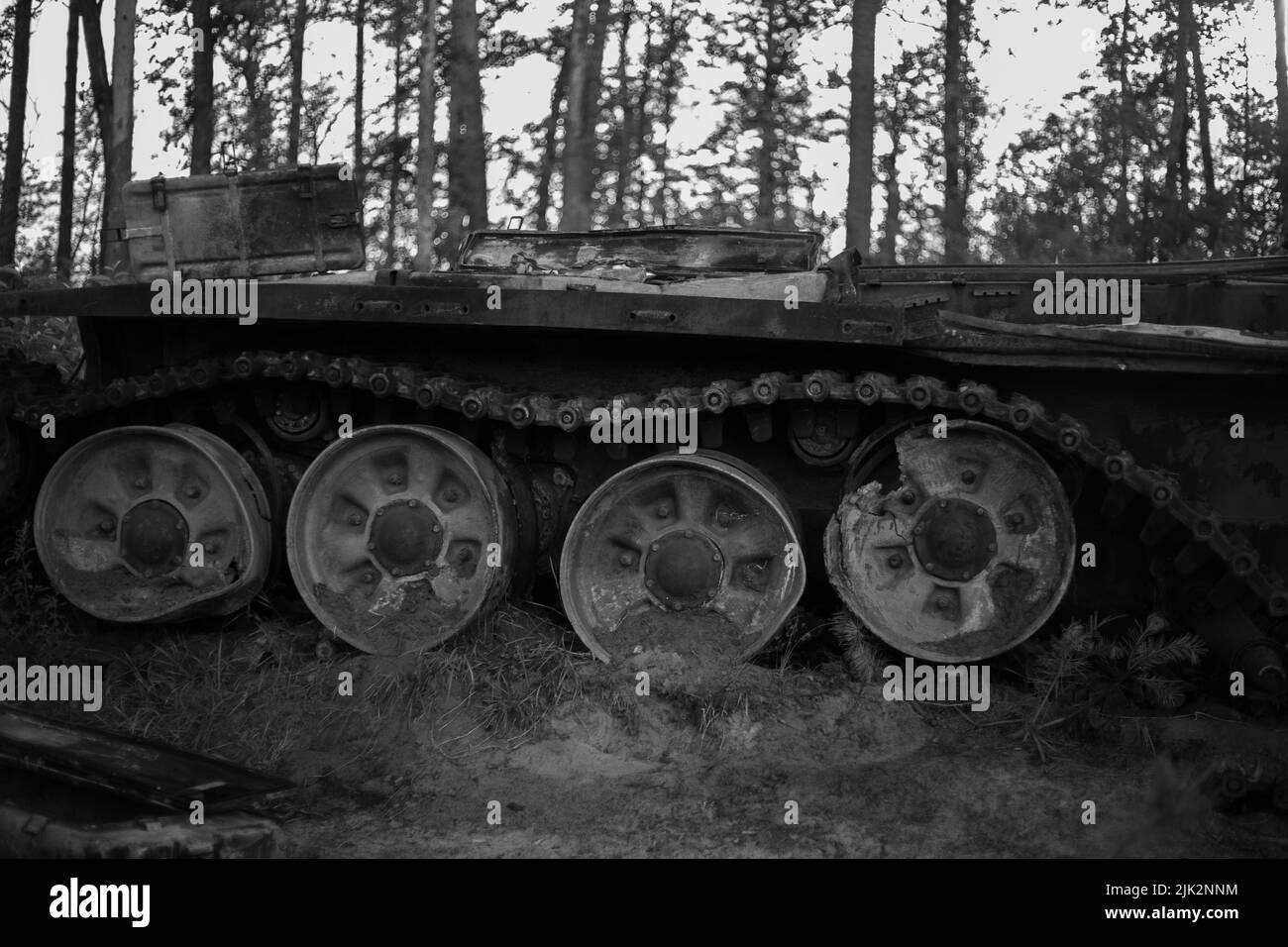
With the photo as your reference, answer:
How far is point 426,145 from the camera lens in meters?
16.9

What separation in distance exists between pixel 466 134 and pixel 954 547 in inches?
478

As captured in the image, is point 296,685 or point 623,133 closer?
point 296,685

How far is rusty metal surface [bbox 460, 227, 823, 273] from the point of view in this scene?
7.66 metres

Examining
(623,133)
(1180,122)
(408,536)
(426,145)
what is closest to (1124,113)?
(1180,122)

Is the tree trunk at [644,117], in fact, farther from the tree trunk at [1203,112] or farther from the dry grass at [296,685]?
the dry grass at [296,685]

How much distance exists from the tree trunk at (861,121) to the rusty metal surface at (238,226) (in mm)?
9999

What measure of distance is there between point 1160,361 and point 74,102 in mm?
20784

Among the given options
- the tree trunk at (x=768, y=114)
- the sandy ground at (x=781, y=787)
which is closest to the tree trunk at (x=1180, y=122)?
the tree trunk at (x=768, y=114)

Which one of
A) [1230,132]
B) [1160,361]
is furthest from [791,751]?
[1230,132]

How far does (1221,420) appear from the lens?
250 inches

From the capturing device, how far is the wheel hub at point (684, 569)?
6.41 m

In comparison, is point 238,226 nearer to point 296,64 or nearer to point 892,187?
point 296,64
